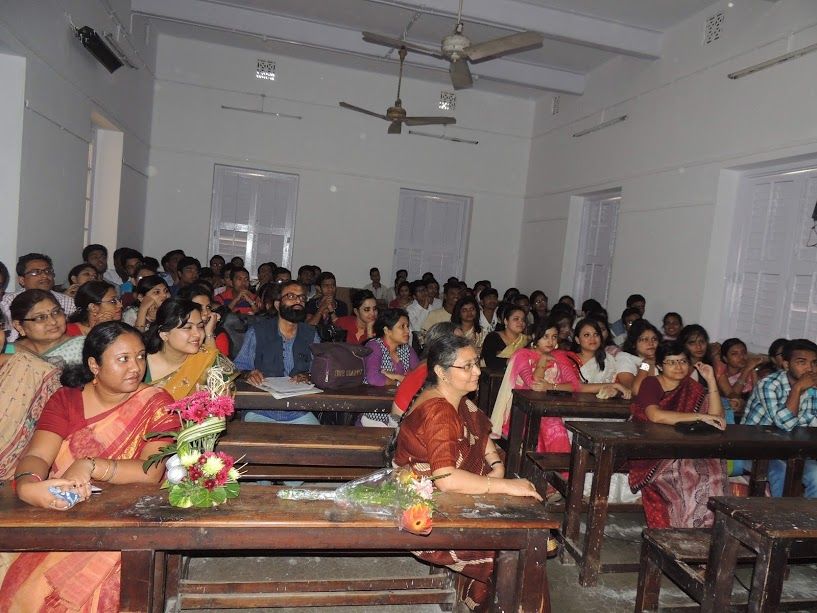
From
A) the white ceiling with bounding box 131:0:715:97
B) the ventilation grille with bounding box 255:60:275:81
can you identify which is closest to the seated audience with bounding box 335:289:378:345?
the white ceiling with bounding box 131:0:715:97

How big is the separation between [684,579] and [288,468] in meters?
1.99

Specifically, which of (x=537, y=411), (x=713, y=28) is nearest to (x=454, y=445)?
(x=537, y=411)

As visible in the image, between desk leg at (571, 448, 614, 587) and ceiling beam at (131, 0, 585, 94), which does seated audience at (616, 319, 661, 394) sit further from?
ceiling beam at (131, 0, 585, 94)

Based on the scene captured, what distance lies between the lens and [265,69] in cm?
1011

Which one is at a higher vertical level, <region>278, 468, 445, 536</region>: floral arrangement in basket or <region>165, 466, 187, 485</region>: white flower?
<region>165, 466, 187, 485</region>: white flower

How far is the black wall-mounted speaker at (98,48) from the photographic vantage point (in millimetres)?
5539

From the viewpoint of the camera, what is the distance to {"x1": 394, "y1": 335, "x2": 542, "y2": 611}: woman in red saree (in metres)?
2.12

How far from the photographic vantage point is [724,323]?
6.52 meters

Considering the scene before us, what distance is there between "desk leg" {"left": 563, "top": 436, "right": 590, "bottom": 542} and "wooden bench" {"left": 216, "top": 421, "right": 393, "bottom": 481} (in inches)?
40.5

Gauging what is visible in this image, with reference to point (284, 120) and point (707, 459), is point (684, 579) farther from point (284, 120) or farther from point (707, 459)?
point (284, 120)

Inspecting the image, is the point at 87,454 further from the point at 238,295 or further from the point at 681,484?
the point at 238,295

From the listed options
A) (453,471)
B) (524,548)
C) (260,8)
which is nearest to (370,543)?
(453,471)

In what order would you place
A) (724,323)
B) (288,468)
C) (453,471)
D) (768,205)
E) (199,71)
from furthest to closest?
(199,71) → (724,323) → (768,205) → (288,468) → (453,471)

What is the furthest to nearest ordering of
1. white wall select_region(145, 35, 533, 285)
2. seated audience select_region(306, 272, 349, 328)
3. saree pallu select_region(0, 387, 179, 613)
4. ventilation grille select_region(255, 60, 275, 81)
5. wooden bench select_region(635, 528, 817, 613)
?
ventilation grille select_region(255, 60, 275, 81)
white wall select_region(145, 35, 533, 285)
seated audience select_region(306, 272, 349, 328)
wooden bench select_region(635, 528, 817, 613)
saree pallu select_region(0, 387, 179, 613)
